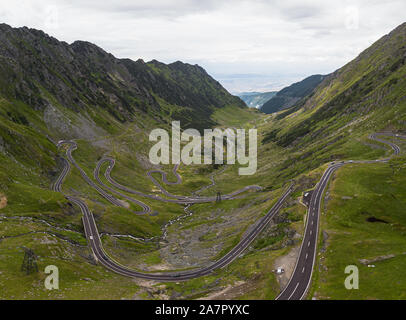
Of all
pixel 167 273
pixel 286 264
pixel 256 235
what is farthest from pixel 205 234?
pixel 286 264

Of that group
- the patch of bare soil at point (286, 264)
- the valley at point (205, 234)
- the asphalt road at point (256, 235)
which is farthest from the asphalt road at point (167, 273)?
the patch of bare soil at point (286, 264)

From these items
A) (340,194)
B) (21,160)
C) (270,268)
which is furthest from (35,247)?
(340,194)

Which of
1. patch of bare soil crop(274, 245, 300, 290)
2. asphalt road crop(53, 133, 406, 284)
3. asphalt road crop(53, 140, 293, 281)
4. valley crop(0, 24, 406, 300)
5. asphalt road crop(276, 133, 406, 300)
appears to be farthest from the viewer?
asphalt road crop(53, 140, 293, 281)

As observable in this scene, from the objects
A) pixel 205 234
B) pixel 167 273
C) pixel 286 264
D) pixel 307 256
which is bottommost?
pixel 167 273

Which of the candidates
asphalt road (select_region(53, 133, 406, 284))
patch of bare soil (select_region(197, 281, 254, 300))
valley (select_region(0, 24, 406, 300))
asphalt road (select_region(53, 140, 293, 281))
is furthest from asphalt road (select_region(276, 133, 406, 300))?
asphalt road (select_region(53, 140, 293, 281))

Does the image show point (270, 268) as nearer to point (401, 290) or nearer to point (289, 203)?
point (401, 290)

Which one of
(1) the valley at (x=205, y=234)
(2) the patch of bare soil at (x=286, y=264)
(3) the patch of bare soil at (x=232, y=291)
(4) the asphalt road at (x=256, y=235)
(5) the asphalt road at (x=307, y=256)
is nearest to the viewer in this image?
(5) the asphalt road at (x=307, y=256)

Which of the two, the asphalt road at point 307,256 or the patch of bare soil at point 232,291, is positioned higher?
the asphalt road at point 307,256

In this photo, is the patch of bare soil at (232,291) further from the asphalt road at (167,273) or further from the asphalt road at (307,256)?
the asphalt road at (167,273)

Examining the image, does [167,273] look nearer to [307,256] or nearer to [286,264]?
[286,264]

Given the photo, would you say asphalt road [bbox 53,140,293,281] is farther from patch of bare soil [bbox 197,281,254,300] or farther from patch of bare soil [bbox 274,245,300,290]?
patch of bare soil [bbox 274,245,300,290]
